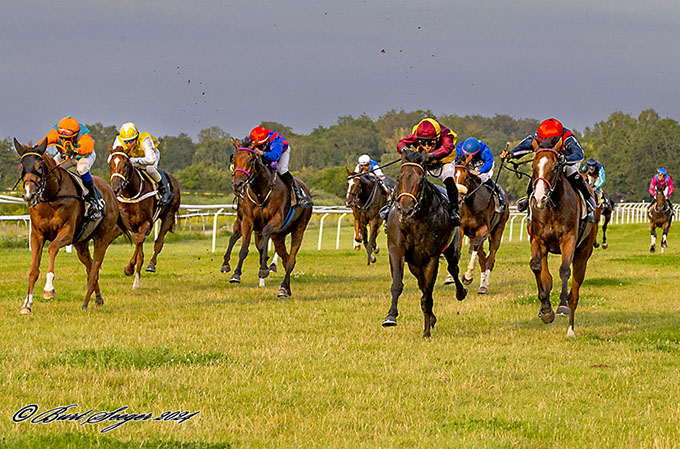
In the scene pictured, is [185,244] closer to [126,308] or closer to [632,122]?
[126,308]

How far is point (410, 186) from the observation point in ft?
26.7

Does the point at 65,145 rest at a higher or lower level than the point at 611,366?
higher

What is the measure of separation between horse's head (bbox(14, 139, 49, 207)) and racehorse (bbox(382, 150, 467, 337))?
3.61 meters

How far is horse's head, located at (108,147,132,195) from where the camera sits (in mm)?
12359

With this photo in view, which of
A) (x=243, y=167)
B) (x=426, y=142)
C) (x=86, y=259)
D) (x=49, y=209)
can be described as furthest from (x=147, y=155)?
(x=426, y=142)

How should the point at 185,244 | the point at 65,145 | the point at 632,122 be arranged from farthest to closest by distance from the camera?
the point at 632,122 → the point at 185,244 → the point at 65,145

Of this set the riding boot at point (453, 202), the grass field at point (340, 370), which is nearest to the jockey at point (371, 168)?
the grass field at point (340, 370)

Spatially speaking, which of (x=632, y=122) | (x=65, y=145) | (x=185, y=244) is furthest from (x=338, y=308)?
(x=632, y=122)

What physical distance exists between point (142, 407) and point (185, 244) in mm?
19200

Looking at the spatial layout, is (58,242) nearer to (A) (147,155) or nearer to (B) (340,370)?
(A) (147,155)

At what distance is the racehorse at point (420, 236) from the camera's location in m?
8.32

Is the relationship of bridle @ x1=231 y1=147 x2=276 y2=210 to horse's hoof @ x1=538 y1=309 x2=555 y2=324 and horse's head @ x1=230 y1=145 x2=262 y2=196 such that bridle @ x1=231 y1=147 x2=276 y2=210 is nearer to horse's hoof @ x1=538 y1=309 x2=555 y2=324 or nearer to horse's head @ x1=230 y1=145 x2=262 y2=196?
horse's head @ x1=230 y1=145 x2=262 y2=196

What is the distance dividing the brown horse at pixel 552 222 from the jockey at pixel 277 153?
4628 millimetres

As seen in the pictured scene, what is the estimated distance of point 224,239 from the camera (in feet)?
86.3
